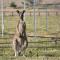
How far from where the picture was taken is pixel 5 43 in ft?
39.8

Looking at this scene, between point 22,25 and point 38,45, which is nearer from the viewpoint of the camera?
point 22,25

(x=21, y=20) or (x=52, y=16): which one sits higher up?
(x=21, y=20)

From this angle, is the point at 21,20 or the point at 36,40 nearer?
the point at 21,20

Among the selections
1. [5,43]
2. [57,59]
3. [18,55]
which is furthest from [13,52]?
[57,59]

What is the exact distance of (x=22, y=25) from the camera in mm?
10711

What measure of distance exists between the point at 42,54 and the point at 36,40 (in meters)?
3.26

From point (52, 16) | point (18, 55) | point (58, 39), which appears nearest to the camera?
point (18, 55)

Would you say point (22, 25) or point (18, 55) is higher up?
point (22, 25)

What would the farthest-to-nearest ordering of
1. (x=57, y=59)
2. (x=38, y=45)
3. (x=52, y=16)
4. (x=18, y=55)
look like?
1. (x=52, y=16)
2. (x=38, y=45)
3. (x=18, y=55)
4. (x=57, y=59)

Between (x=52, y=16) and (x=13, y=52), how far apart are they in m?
20.0

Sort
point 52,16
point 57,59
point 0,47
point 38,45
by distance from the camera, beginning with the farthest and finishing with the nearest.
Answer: point 52,16 → point 38,45 → point 0,47 → point 57,59

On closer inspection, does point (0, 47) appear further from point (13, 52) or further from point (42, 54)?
point (42, 54)

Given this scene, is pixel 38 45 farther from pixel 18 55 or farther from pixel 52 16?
pixel 52 16

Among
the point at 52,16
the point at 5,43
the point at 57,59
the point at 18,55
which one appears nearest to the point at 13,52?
the point at 18,55
